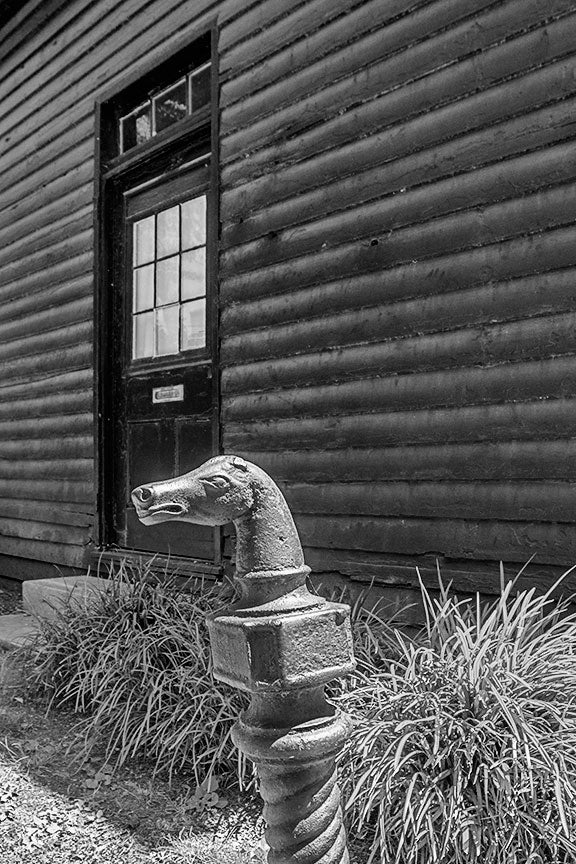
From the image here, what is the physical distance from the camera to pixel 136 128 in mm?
5949

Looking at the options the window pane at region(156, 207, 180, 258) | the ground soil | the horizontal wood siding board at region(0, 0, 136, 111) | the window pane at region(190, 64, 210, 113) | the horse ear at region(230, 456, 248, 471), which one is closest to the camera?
the horse ear at region(230, 456, 248, 471)

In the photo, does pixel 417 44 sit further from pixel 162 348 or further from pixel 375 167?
pixel 162 348

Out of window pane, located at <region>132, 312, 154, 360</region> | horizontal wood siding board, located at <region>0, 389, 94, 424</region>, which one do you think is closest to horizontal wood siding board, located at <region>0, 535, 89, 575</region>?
horizontal wood siding board, located at <region>0, 389, 94, 424</region>

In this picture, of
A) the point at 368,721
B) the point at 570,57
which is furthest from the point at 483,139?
the point at 368,721

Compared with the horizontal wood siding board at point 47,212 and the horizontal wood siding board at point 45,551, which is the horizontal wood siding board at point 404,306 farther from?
the horizontal wood siding board at point 45,551

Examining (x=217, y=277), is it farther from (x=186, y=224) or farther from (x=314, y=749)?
(x=314, y=749)

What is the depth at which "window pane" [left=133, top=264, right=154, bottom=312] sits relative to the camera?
5754 mm

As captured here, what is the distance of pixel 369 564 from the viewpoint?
3.79 m

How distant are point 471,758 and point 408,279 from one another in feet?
7.08

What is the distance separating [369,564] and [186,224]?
2.85 meters

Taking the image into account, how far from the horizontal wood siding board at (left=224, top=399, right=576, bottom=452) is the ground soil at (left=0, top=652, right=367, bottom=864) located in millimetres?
1660

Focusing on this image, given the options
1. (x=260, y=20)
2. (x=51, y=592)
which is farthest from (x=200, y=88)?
(x=51, y=592)

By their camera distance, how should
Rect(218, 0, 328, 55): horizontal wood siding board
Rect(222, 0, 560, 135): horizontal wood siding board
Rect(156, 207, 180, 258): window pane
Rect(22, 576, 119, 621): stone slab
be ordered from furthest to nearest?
Rect(156, 207, 180, 258): window pane, Rect(22, 576, 119, 621): stone slab, Rect(218, 0, 328, 55): horizontal wood siding board, Rect(222, 0, 560, 135): horizontal wood siding board

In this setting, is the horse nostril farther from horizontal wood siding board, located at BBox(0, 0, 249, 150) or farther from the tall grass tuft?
horizontal wood siding board, located at BBox(0, 0, 249, 150)
